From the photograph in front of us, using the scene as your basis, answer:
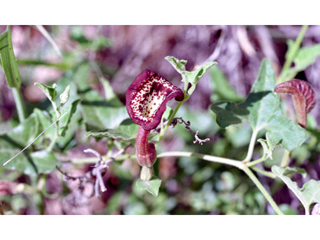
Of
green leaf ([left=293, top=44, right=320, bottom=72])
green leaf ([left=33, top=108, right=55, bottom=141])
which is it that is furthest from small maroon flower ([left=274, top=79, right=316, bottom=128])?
green leaf ([left=33, top=108, right=55, bottom=141])

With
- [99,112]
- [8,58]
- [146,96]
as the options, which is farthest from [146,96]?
[8,58]

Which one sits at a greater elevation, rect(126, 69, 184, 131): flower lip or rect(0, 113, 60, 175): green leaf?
rect(126, 69, 184, 131): flower lip

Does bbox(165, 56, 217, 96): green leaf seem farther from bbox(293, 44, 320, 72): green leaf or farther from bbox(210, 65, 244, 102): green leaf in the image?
bbox(293, 44, 320, 72): green leaf

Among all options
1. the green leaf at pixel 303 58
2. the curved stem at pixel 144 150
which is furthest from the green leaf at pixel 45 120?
the green leaf at pixel 303 58

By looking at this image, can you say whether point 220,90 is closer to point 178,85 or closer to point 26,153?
point 178,85

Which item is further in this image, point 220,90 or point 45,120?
point 220,90

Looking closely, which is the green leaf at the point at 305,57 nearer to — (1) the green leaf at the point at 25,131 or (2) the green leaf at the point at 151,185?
(2) the green leaf at the point at 151,185
